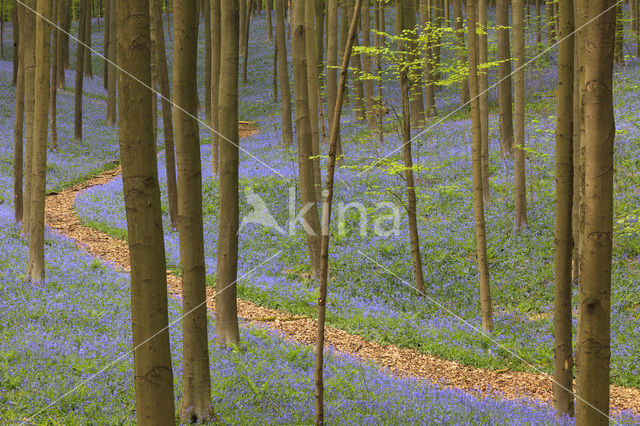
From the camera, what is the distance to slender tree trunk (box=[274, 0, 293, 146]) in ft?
62.5

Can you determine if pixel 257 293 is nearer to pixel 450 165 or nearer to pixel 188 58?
pixel 188 58

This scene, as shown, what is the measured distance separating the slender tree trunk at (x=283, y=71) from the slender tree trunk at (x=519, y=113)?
783 centimetres

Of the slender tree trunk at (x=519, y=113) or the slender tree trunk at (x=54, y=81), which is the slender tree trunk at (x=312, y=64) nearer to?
the slender tree trunk at (x=519, y=113)

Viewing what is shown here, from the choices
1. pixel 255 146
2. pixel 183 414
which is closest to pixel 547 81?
pixel 255 146

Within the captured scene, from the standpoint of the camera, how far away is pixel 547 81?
100ft

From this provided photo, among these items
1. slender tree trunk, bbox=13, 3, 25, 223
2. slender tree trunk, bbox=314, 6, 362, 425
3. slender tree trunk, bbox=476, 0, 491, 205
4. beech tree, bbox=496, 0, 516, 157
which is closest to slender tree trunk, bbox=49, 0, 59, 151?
slender tree trunk, bbox=13, 3, 25, 223

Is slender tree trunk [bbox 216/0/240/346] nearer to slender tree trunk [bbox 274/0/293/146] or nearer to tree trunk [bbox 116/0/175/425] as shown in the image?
tree trunk [bbox 116/0/175/425]

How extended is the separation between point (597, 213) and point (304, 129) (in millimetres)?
8862

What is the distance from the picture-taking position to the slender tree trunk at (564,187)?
593cm

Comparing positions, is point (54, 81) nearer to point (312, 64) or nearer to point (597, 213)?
point (312, 64)

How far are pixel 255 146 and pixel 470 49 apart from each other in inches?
701

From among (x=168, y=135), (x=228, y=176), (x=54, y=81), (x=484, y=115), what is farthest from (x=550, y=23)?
(x=228, y=176)

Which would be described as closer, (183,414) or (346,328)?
(183,414)

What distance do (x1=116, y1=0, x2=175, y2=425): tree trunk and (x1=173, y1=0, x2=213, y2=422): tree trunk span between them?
6.53ft
